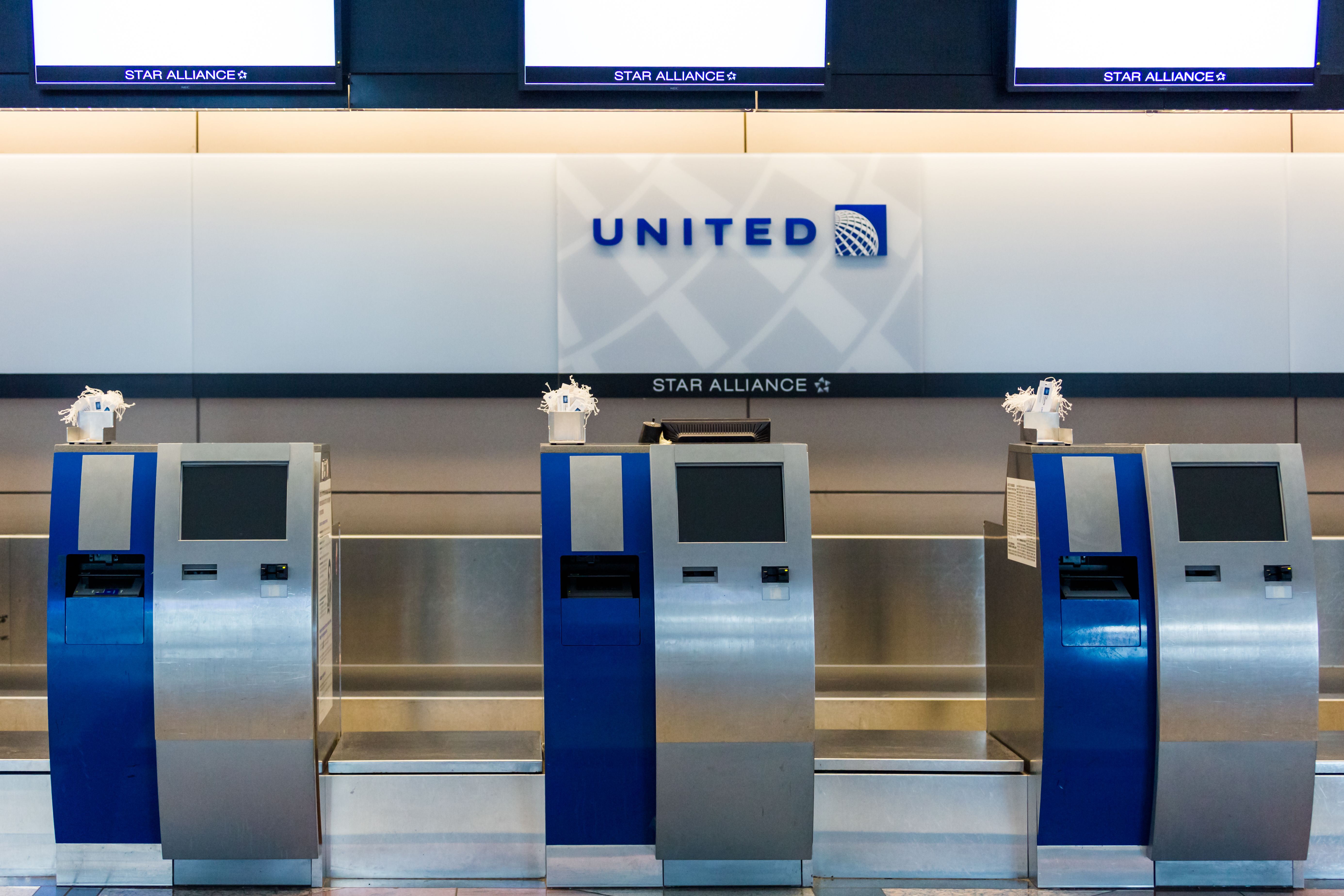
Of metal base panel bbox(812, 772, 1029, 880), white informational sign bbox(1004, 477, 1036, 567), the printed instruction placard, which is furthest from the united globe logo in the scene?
the printed instruction placard

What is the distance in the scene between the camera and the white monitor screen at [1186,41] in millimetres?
3652

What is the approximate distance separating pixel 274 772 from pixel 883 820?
2132mm

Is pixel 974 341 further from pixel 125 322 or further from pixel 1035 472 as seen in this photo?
pixel 125 322

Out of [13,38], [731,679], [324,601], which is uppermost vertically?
[13,38]

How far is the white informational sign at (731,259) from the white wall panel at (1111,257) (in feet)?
0.78

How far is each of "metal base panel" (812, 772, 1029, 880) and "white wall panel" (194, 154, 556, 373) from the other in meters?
2.15

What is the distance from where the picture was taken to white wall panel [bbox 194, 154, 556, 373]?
4016 millimetres

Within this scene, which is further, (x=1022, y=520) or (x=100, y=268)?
(x=100, y=268)

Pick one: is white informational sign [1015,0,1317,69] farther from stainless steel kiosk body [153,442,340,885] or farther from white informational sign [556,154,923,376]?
stainless steel kiosk body [153,442,340,885]

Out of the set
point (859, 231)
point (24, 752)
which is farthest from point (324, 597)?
point (859, 231)

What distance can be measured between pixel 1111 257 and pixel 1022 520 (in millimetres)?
1532

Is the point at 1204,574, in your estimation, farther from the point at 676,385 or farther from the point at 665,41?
the point at 665,41

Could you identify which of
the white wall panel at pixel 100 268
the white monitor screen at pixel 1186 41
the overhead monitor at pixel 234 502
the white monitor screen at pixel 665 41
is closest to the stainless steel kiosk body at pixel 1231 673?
the white monitor screen at pixel 1186 41

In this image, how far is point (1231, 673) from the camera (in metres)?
3.08
